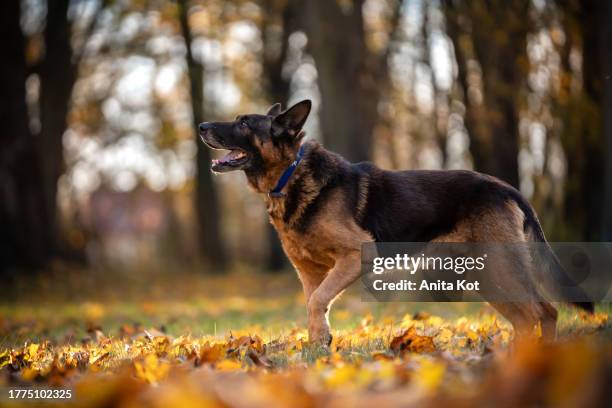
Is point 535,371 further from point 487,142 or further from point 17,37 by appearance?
point 17,37

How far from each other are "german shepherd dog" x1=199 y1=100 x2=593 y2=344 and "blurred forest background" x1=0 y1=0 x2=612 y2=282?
5.13 m

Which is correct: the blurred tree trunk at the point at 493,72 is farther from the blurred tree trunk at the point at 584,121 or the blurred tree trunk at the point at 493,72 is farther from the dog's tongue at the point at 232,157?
the dog's tongue at the point at 232,157

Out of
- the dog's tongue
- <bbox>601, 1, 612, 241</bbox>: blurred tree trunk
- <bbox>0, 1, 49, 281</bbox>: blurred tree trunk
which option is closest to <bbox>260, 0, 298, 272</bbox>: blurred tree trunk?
<bbox>0, 1, 49, 281</bbox>: blurred tree trunk

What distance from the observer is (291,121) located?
569cm

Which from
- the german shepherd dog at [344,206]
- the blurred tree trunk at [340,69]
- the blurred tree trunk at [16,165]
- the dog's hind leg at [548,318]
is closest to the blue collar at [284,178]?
the german shepherd dog at [344,206]

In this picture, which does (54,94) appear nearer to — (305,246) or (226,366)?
(305,246)

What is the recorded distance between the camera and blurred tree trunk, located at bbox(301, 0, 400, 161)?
13.8 meters

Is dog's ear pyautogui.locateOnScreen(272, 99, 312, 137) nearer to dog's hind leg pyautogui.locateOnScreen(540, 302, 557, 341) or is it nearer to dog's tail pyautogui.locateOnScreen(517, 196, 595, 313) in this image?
dog's tail pyautogui.locateOnScreen(517, 196, 595, 313)

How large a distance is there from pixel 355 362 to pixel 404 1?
14.2 meters

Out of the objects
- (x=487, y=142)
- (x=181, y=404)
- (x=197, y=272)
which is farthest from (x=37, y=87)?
(x=181, y=404)

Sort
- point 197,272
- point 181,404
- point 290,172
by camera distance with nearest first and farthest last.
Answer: point 181,404 < point 290,172 < point 197,272

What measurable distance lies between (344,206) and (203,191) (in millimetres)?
16796

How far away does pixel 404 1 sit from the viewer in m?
16.2

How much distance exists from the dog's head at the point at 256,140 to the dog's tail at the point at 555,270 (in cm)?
215
